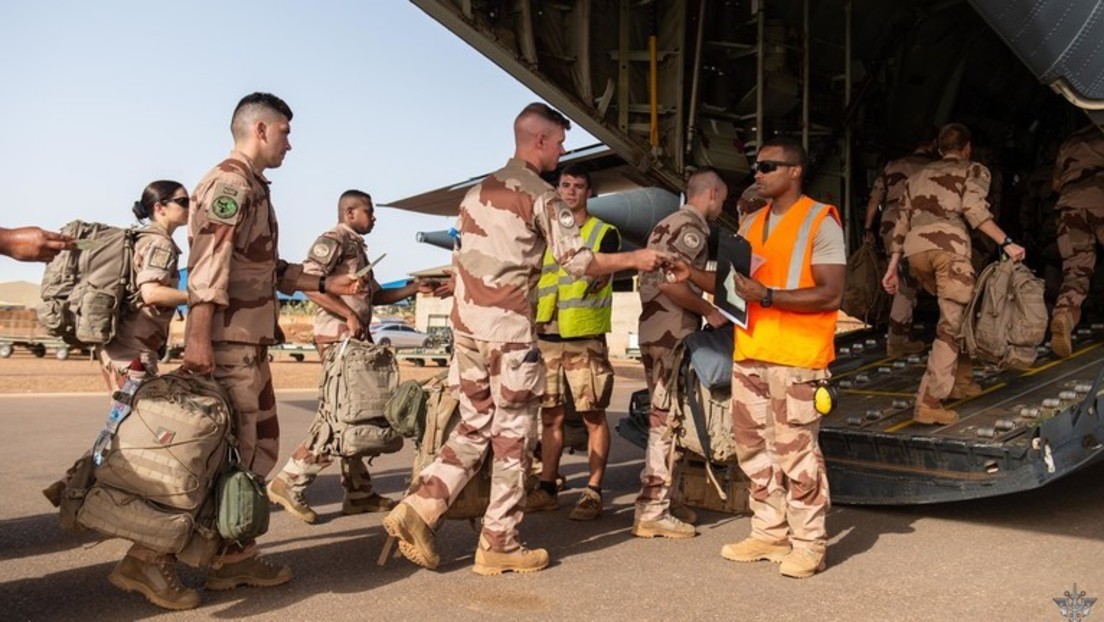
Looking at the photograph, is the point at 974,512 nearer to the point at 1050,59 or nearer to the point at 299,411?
the point at 1050,59

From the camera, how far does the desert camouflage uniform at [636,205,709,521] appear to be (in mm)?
4438

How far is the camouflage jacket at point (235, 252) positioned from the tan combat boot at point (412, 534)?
0.86 meters

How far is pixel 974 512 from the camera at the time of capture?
16.0 ft

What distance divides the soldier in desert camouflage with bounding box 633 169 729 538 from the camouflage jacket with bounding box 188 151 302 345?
1.87 m

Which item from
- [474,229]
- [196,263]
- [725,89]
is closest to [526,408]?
[474,229]

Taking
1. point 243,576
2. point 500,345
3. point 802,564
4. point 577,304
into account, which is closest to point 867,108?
point 577,304

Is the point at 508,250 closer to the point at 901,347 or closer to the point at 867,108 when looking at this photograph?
the point at 901,347

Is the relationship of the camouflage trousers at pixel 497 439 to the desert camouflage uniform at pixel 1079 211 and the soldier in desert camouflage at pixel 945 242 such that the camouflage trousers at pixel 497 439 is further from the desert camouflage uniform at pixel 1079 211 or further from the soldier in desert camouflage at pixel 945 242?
the desert camouflage uniform at pixel 1079 211

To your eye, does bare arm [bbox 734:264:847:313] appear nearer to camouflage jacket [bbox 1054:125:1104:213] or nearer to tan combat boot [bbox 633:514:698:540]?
tan combat boot [bbox 633:514:698:540]

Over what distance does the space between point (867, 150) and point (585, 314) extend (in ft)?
15.0

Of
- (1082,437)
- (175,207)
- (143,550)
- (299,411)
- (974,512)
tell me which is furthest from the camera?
(299,411)

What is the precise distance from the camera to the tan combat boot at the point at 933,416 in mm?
4941

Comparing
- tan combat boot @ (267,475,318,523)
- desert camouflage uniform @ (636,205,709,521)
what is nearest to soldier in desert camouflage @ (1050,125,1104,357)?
desert camouflage uniform @ (636,205,709,521)

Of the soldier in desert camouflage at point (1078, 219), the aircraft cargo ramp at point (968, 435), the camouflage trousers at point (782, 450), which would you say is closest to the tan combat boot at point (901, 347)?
the aircraft cargo ramp at point (968, 435)
